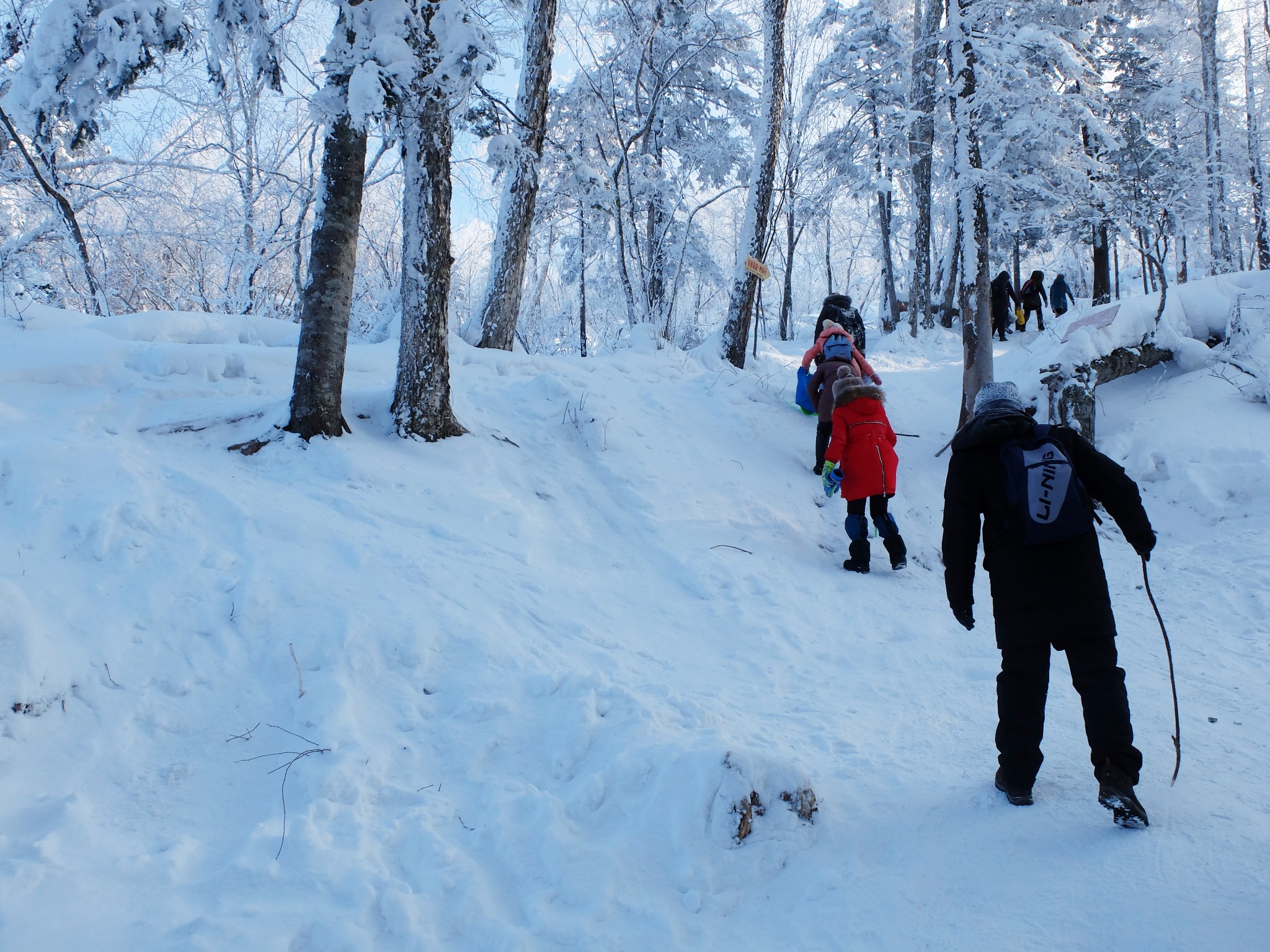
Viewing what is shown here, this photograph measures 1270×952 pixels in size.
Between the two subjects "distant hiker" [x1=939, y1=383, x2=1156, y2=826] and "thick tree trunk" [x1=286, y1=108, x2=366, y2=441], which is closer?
"distant hiker" [x1=939, y1=383, x2=1156, y2=826]

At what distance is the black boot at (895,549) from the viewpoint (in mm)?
6312

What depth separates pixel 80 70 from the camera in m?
5.55

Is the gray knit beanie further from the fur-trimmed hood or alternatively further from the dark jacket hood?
the fur-trimmed hood

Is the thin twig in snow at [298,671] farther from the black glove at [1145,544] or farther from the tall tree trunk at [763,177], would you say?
the tall tree trunk at [763,177]

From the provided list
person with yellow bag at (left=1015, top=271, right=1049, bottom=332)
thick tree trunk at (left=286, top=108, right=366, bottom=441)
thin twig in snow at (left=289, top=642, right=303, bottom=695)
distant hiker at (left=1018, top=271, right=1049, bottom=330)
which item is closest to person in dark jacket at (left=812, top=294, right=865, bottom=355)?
thick tree trunk at (left=286, top=108, right=366, bottom=441)

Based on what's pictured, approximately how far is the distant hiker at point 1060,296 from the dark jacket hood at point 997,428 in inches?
770

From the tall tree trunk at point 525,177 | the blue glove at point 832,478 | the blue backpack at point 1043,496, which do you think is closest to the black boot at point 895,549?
the blue glove at point 832,478

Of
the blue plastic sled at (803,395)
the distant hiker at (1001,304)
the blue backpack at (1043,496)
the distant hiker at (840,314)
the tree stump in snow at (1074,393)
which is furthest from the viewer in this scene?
the distant hiker at (1001,304)

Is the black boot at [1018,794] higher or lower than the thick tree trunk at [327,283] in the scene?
lower

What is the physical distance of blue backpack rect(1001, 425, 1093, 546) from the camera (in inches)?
110

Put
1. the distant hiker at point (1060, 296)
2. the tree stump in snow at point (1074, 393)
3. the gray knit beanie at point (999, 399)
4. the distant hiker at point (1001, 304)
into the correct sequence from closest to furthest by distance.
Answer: the gray knit beanie at point (999, 399) → the tree stump in snow at point (1074, 393) → the distant hiker at point (1001, 304) → the distant hiker at point (1060, 296)

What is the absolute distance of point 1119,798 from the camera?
2.58 m

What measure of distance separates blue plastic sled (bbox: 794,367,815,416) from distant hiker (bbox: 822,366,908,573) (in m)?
2.47

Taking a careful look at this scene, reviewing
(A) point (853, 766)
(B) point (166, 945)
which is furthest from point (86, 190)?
(A) point (853, 766)
